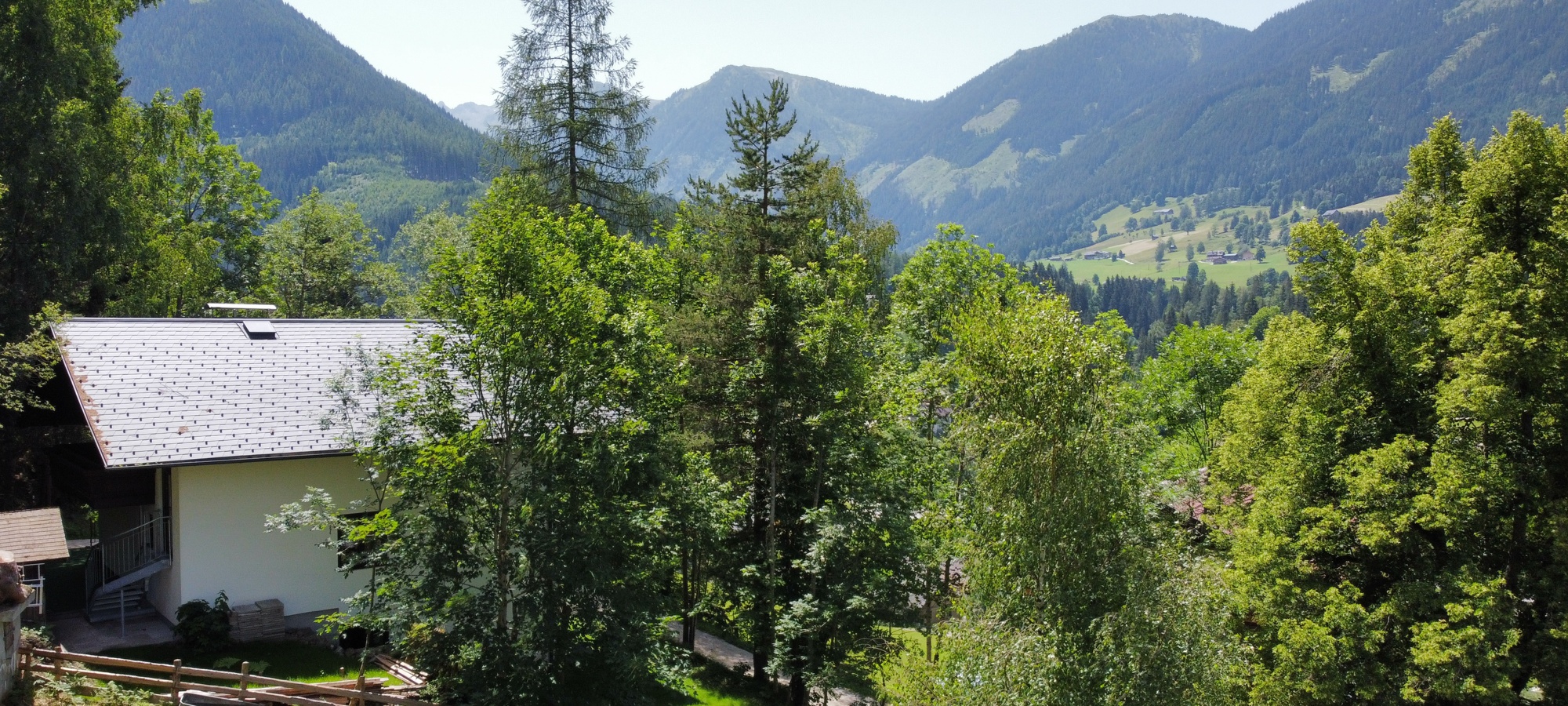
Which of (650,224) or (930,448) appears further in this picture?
(650,224)

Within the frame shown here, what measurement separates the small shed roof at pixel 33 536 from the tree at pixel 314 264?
3124 centimetres

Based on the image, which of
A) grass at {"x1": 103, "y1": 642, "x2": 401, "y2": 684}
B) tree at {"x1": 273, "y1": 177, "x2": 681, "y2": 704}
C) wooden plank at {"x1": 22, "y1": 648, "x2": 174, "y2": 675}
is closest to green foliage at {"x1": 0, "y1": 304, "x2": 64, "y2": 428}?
grass at {"x1": 103, "y1": 642, "x2": 401, "y2": 684}

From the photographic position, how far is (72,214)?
25469 millimetres

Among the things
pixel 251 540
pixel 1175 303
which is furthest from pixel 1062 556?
pixel 1175 303

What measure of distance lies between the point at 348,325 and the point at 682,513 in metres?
10.3

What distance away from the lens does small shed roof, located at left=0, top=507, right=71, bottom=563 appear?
49.0ft

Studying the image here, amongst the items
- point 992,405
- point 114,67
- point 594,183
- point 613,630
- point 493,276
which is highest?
point 114,67

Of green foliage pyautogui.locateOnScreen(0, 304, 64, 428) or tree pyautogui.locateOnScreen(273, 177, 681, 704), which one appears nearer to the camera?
tree pyautogui.locateOnScreen(273, 177, 681, 704)

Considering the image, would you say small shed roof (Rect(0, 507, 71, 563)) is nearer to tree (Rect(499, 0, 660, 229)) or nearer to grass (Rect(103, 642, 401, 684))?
grass (Rect(103, 642, 401, 684))

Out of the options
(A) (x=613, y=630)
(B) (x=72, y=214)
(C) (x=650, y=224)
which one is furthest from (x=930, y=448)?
(B) (x=72, y=214)

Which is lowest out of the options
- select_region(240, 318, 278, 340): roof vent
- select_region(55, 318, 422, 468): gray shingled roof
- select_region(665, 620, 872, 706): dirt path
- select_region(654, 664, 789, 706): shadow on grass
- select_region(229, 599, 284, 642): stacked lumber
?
select_region(665, 620, 872, 706): dirt path

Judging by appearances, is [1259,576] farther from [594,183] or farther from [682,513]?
[594,183]

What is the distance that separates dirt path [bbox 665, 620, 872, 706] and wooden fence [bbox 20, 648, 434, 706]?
7.64m

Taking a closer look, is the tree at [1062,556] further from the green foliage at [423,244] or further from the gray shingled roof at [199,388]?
the green foliage at [423,244]
